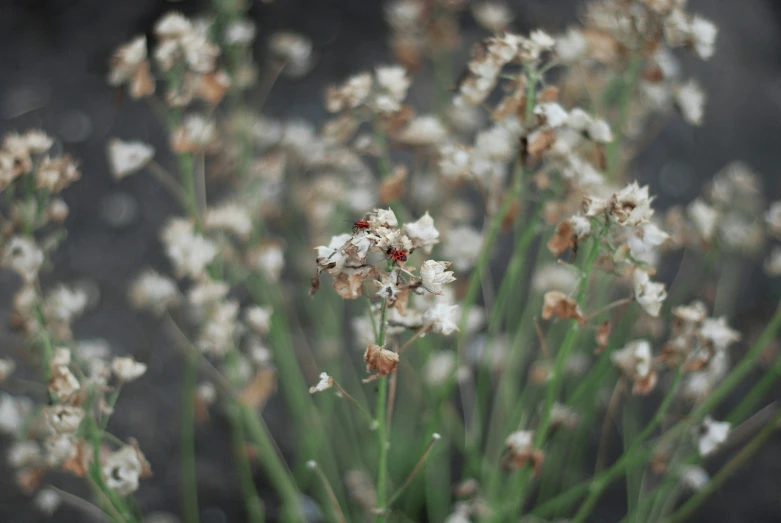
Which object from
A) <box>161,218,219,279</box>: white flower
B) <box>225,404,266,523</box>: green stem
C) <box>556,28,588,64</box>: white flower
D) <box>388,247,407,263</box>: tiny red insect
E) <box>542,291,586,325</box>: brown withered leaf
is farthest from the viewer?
<box>225,404,266,523</box>: green stem

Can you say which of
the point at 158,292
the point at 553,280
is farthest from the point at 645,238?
the point at 158,292

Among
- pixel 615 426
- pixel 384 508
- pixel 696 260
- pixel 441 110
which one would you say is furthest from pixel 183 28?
pixel 696 260

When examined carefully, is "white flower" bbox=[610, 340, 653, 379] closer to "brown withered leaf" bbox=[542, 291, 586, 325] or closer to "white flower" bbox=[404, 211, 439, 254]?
"brown withered leaf" bbox=[542, 291, 586, 325]

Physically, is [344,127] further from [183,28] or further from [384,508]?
[384,508]

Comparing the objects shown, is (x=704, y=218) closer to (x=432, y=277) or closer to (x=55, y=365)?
(x=432, y=277)

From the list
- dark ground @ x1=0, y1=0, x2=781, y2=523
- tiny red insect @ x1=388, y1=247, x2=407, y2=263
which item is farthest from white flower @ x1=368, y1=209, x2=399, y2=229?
dark ground @ x1=0, y1=0, x2=781, y2=523
